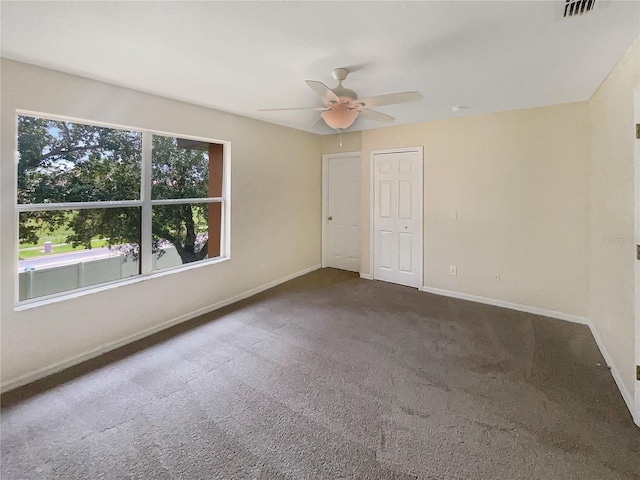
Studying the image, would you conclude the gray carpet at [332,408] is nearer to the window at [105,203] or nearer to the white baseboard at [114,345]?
the white baseboard at [114,345]

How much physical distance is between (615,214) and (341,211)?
3712 mm

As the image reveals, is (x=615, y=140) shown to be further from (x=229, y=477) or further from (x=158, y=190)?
(x=158, y=190)

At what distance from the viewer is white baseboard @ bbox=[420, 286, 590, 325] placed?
11.3 ft

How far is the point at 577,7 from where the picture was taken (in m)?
1.66

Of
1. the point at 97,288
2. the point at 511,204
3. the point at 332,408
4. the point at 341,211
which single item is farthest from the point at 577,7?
the point at 341,211

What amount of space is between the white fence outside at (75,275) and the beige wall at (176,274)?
169 millimetres

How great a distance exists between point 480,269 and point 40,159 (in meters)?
4.73

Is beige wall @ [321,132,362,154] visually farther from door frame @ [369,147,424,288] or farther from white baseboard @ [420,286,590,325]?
white baseboard @ [420,286,590,325]

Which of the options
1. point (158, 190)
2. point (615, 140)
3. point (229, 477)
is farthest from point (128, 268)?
point (615, 140)

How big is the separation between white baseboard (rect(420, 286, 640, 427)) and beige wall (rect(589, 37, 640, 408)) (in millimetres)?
34

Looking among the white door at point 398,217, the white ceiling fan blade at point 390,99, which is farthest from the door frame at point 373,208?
the white ceiling fan blade at point 390,99

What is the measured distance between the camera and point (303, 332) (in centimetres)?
320

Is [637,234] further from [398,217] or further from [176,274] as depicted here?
[176,274]

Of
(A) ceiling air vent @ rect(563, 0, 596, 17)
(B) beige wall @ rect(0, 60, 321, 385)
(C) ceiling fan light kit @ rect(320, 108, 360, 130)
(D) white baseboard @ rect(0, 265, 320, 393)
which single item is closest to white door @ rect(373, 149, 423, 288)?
(B) beige wall @ rect(0, 60, 321, 385)
